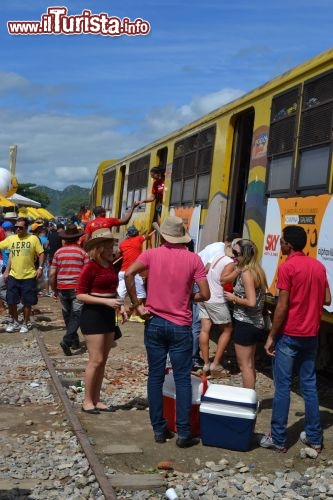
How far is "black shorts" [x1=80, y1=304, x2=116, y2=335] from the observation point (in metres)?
6.40

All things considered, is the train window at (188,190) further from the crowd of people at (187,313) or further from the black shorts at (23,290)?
the crowd of people at (187,313)

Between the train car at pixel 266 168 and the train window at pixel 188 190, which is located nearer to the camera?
the train car at pixel 266 168

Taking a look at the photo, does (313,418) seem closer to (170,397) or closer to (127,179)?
(170,397)

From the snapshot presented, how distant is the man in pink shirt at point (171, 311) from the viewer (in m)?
5.61

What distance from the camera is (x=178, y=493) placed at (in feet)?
15.4

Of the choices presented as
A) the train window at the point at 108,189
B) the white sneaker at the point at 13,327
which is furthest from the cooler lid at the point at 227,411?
the train window at the point at 108,189

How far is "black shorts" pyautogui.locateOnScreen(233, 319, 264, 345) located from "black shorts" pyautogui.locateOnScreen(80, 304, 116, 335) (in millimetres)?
1200

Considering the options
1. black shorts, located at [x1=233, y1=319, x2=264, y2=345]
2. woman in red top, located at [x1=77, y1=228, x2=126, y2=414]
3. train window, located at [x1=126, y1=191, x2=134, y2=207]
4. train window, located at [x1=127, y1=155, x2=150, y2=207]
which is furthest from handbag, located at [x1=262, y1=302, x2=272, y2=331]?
train window, located at [x1=126, y1=191, x2=134, y2=207]

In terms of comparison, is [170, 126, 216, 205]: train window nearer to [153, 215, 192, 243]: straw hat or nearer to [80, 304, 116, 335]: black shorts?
[80, 304, 116, 335]: black shorts

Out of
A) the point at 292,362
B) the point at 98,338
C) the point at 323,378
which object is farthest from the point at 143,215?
the point at 292,362

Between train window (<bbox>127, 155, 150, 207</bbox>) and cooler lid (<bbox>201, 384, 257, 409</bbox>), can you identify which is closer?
cooler lid (<bbox>201, 384, 257, 409</bbox>)

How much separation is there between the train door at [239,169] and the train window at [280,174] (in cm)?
153

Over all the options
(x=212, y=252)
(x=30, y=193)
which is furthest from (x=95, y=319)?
(x=30, y=193)

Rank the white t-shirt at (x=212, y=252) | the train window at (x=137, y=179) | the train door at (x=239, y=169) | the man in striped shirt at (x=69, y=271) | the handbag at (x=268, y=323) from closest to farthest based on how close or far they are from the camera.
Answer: the handbag at (x=268, y=323)
the white t-shirt at (x=212, y=252)
the train door at (x=239, y=169)
the man in striped shirt at (x=69, y=271)
the train window at (x=137, y=179)
